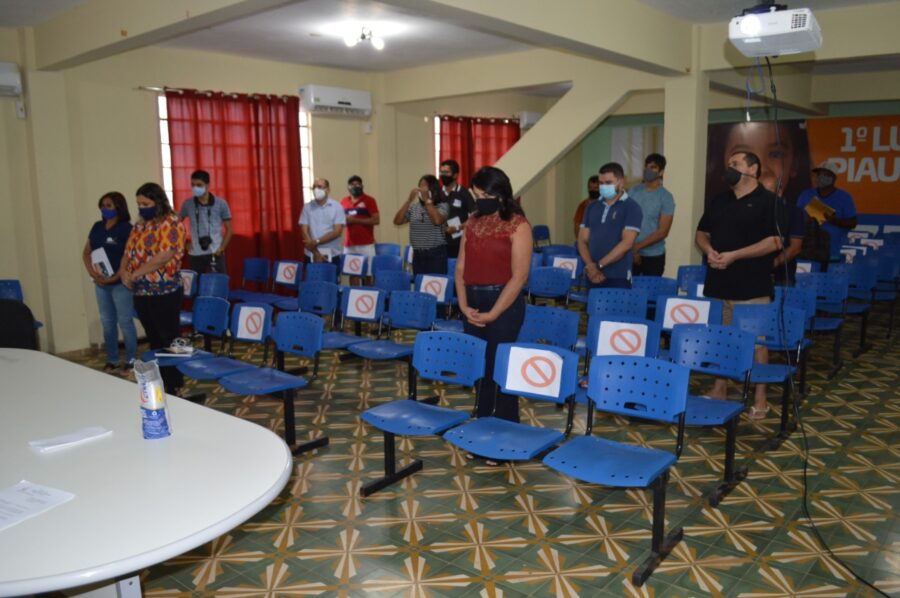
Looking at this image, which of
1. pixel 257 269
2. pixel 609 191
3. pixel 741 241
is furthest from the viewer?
pixel 257 269

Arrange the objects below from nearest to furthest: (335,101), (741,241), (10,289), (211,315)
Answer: (741,241), (211,315), (10,289), (335,101)

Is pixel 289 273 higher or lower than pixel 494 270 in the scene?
lower

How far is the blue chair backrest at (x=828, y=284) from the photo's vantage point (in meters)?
6.34

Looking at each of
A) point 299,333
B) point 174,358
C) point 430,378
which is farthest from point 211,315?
point 430,378

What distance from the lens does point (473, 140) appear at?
39.7ft

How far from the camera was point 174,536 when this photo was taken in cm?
181

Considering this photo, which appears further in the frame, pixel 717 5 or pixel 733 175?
pixel 717 5

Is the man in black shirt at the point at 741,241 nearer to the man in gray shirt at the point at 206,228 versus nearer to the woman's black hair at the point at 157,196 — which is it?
the woman's black hair at the point at 157,196

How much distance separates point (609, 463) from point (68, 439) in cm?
206

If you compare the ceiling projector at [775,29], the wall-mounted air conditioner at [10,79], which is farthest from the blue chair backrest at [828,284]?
the wall-mounted air conditioner at [10,79]

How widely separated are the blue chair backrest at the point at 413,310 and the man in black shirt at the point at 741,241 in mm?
→ 1942

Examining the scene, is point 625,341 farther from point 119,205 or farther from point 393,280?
point 119,205

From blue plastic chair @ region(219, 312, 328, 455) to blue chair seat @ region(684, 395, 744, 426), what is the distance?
2.15m

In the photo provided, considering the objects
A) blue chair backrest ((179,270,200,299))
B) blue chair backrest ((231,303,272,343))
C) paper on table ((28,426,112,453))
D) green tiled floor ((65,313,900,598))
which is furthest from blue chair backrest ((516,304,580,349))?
blue chair backrest ((179,270,200,299))
